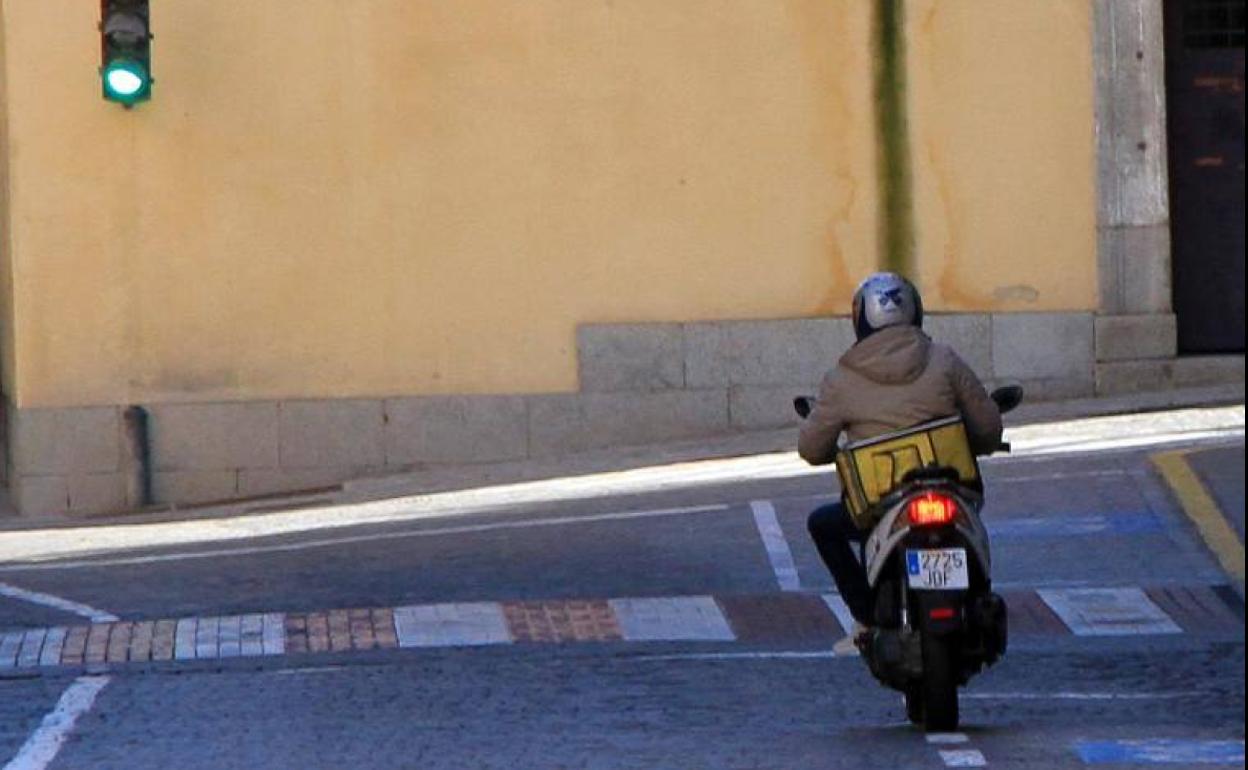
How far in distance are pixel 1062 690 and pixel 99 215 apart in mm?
10030

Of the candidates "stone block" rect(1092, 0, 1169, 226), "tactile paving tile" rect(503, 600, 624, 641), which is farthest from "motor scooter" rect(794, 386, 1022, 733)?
"stone block" rect(1092, 0, 1169, 226)

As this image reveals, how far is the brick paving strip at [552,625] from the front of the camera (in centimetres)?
1081

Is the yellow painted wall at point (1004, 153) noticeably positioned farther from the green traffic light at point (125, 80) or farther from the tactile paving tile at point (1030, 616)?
the tactile paving tile at point (1030, 616)

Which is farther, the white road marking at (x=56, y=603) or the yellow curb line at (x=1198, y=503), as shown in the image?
the yellow curb line at (x=1198, y=503)

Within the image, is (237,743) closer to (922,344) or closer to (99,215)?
(922,344)

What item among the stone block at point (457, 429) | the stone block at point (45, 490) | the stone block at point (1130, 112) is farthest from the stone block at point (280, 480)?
the stone block at point (1130, 112)

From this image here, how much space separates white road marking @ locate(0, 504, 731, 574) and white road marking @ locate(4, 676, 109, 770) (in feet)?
12.6

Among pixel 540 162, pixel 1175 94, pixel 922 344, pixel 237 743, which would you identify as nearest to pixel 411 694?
pixel 237 743

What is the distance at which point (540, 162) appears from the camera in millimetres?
18094

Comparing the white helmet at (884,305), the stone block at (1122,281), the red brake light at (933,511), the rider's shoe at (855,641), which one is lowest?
the rider's shoe at (855,641)

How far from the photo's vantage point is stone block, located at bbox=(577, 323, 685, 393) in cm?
1816

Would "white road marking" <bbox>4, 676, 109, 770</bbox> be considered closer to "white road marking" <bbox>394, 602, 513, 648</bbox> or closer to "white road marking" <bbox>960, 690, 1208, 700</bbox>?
"white road marking" <bbox>394, 602, 513, 648</bbox>

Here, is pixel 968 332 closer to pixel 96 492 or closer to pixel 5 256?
pixel 96 492

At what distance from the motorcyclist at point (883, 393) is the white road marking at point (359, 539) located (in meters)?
5.33
